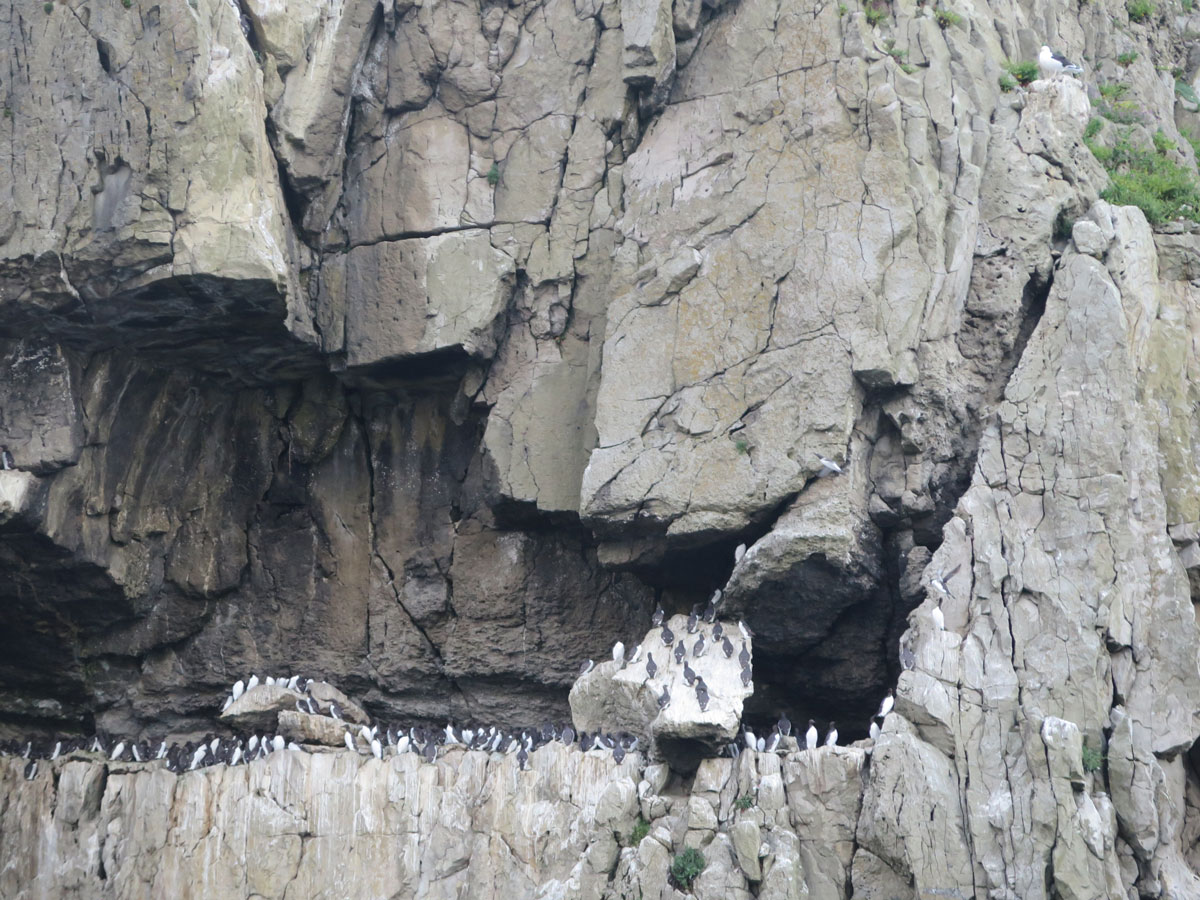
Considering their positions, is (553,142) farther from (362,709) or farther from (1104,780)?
(1104,780)

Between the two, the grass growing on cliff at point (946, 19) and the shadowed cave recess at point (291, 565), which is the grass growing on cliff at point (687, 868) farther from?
the grass growing on cliff at point (946, 19)

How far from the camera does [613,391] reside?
2442 cm

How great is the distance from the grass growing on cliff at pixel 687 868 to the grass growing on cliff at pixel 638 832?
31.5 inches

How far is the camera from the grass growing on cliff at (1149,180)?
25531 millimetres

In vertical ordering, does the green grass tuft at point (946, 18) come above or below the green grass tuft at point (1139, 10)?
below

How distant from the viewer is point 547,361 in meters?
26.2

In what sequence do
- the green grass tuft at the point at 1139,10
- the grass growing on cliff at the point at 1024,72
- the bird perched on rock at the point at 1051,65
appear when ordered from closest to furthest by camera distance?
the bird perched on rock at the point at 1051,65 < the grass growing on cliff at the point at 1024,72 < the green grass tuft at the point at 1139,10

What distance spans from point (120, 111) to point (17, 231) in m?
2.47

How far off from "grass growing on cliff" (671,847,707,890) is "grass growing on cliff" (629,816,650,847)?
80 centimetres

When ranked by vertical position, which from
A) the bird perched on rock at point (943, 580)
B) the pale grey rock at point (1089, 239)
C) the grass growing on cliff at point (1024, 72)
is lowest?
the bird perched on rock at point (943, 580)

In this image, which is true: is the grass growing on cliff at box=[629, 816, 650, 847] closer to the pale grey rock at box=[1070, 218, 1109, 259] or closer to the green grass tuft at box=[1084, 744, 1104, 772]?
the green grass tuft at box=[1084, 744, 1104, 772]

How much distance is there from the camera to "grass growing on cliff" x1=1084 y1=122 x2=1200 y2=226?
2553 cm

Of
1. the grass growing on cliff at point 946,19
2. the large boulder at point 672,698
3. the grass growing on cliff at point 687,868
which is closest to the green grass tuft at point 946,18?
the grass growing on cliff at point 946,19

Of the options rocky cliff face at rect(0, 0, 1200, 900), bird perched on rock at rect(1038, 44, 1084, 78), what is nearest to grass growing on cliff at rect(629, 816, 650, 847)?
rocky cliff face at rect(0, 0, 1200, 900)
